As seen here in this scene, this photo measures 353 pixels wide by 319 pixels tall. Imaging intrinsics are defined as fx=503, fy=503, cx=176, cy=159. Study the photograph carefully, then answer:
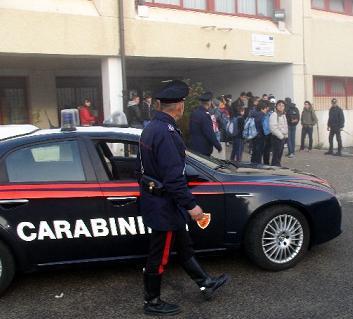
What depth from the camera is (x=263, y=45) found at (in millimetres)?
15203

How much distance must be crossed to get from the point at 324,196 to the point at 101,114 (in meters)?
12.9

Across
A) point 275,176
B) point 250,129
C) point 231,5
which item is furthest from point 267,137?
point 275,176

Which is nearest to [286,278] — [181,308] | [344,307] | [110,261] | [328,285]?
[328,285]

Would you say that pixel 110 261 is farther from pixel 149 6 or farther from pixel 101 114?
pixel 101 114

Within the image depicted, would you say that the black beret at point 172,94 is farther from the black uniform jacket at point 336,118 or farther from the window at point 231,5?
the black uniform jacket at point 336,118

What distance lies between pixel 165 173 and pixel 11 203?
1448 millimetres

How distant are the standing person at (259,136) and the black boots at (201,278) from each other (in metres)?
7.13

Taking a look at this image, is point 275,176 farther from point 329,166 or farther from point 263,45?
point 263,45

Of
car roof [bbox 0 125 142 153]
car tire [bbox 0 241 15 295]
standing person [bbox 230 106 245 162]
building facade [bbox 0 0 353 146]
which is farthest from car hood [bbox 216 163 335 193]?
building facade [bbox 0 0 353 146]

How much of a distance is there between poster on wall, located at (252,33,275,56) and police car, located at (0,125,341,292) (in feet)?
35.2

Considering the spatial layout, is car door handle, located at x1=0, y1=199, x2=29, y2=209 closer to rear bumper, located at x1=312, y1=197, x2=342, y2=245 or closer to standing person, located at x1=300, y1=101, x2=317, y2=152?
rear bumper, located at x1=312, y1=197, x2=342, y2=245

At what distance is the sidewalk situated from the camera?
9703 millimetres

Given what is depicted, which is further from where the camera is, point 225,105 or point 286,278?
point 225,105

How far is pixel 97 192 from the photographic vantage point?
4.31 m
